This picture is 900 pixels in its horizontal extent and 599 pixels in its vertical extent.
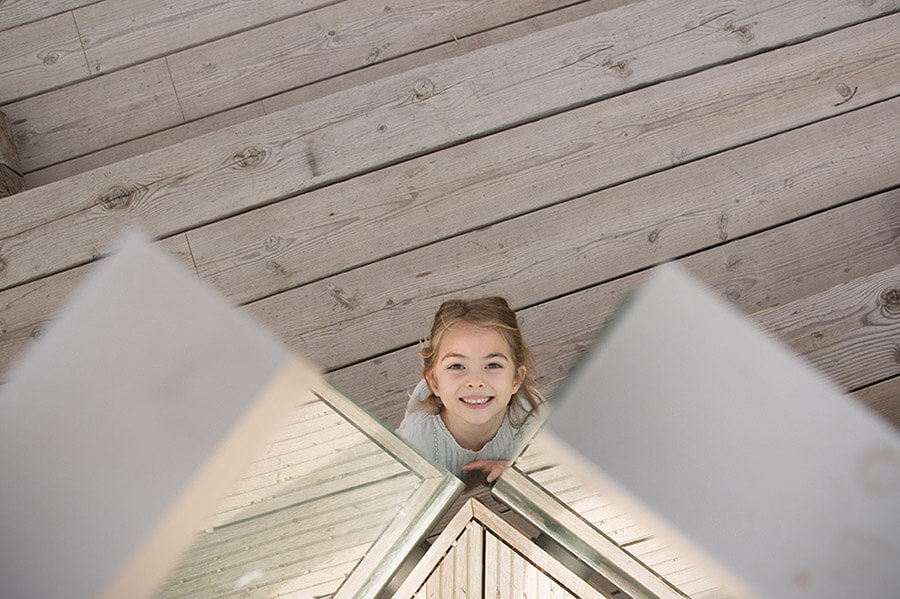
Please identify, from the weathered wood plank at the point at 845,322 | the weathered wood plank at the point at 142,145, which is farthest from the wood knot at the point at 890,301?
Result: the weathered wood plank at the point at 142,145

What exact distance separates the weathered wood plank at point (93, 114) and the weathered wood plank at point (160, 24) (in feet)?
0.15

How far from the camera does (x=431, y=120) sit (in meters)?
1.42

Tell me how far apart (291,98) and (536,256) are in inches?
28.1

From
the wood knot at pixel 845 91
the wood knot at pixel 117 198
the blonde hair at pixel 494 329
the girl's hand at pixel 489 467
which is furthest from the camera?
the wood knot at pixel 845 91

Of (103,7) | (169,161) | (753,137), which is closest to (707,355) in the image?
(753,137)

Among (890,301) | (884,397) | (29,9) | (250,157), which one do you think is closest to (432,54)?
(250,157)

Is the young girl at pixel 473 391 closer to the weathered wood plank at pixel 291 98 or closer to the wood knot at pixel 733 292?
the wood knot at pixel 733 292

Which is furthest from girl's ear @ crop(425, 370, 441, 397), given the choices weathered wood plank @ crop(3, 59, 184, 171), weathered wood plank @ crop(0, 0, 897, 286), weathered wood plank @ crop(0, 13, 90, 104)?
weathered wood plank @ crop(0, 13, 90, 104)

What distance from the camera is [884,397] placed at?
127 centimetres

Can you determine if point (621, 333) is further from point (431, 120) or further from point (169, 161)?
point (169, 161)

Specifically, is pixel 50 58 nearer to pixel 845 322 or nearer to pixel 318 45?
pixel 318 45

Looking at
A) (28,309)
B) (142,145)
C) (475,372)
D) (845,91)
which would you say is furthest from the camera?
(142,145)

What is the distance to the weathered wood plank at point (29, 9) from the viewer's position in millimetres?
1710

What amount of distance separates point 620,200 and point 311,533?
0.98 meters
